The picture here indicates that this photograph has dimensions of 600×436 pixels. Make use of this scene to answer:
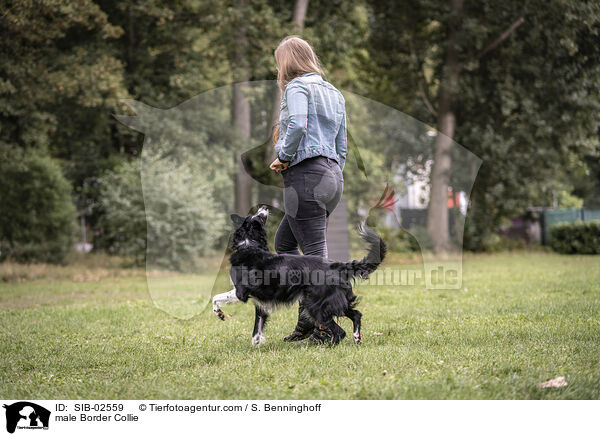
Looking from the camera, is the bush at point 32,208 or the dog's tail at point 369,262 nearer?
the dog's tail at point 369,262

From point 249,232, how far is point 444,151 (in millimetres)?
7217

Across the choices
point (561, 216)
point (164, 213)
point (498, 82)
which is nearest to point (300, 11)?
point (498, 82)

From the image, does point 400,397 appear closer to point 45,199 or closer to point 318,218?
point 318,218

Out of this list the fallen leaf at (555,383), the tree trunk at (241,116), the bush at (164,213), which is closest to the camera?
the fallen leaf at (555,383)

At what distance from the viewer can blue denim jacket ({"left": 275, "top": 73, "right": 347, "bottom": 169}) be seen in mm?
3740

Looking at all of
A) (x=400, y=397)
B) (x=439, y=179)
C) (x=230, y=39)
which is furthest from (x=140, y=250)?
(x=400, y=397)

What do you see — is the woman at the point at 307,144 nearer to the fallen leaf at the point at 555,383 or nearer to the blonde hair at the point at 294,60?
the blonde hair at the point at 294,60

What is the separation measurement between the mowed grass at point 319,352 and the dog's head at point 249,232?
791 millimetres

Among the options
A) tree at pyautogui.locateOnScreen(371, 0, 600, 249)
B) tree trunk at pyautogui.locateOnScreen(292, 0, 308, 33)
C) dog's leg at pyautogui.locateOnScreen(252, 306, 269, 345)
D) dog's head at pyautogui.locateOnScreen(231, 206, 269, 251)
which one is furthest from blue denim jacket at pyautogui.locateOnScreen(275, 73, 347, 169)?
tree trunk at pyautogui.locateOnScreen(292, 0, 308, 33)

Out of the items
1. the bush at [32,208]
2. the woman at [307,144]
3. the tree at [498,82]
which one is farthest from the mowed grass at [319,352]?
the tree at [498,82]

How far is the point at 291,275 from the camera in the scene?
154 inches

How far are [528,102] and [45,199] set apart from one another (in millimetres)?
11693
